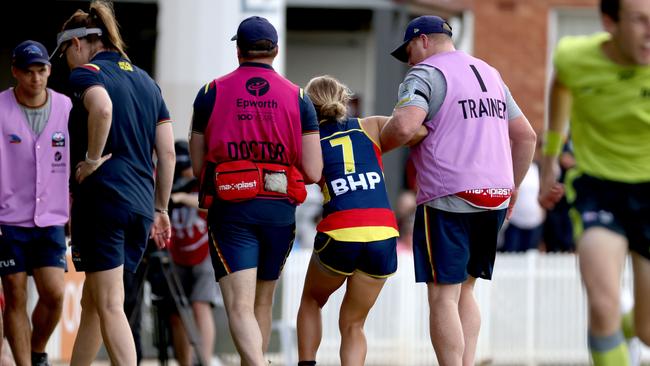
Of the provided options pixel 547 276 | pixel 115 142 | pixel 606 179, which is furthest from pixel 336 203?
pixel 547 276

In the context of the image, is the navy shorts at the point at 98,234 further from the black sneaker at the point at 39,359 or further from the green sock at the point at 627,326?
the green sock at the point at 627,326

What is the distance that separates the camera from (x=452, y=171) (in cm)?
815

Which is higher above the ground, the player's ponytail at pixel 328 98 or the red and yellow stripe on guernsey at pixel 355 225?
the player's ponytail at pixel 328 98

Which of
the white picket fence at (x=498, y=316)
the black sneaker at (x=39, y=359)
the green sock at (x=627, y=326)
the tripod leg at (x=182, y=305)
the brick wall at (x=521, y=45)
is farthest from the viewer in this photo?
the brick wall at (x=521, y=45)

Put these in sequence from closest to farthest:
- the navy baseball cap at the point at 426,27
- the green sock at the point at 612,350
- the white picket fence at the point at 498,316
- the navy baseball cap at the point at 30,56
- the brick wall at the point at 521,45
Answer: the green sock at the point at 612,350 → the navy baseball cap at the point at 426,27 → the navy baseball cap at the point at 30,56 → the white picket fence at the point at 498,316 → the brick wall at the point at 521,45

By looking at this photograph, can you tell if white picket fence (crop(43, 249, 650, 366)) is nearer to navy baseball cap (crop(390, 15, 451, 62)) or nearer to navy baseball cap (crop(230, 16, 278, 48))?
navy baseball cap (crop(390, 15, 451, 62))

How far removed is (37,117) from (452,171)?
2.93 m

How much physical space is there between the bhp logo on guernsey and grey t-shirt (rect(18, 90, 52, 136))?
201 cm

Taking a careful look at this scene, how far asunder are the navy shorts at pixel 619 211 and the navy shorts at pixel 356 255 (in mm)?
1693

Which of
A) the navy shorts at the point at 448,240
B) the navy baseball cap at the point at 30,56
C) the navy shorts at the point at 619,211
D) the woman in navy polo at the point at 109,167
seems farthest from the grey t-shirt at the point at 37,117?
the navy shorts at the point at 619,211

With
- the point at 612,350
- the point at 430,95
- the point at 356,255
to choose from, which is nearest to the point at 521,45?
the point at 430,95

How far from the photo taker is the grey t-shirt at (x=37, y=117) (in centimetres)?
933

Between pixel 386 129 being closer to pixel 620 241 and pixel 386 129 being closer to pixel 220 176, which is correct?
pixel 220 176

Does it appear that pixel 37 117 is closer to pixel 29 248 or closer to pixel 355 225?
pixel 29 248
